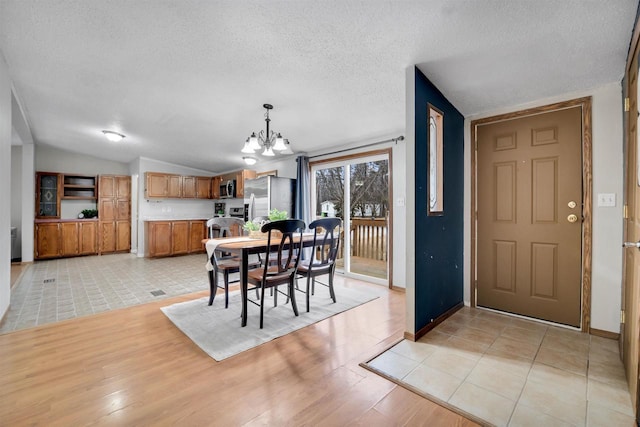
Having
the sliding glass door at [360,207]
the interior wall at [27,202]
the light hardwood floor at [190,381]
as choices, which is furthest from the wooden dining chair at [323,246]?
the interior wall at [27,202]

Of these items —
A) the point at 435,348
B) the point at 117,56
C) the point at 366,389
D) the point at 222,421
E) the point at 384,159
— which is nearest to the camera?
the point at 222,421

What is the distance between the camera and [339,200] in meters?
4.72

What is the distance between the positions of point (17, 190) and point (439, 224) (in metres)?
8.17

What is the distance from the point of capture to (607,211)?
2.39 m

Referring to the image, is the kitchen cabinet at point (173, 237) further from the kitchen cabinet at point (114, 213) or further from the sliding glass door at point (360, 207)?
the sliding glass door at point (360, 207)

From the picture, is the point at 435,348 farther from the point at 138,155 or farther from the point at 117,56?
the point at 138,155

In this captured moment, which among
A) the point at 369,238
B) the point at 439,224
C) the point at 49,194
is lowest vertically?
the point at 369,238

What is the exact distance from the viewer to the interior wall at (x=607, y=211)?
2348 millimetres

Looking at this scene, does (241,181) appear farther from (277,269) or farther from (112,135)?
(277,269)

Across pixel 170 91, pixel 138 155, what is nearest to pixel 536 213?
pixel 170 91

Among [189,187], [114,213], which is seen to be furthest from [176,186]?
[114,213]

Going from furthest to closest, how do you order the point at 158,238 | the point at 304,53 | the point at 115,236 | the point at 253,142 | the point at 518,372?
the point at 115,236 → the point at 158,238 → the point at 253,142 → the point at 304,53 → the point at 518,372

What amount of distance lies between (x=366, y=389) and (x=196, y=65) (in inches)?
114

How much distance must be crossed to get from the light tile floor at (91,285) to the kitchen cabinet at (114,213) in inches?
31.2
